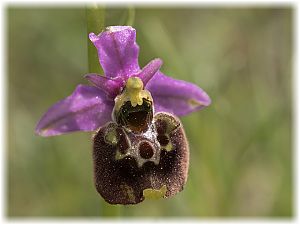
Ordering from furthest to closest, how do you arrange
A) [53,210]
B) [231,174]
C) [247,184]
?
[247,184], [53,210], [231,174]

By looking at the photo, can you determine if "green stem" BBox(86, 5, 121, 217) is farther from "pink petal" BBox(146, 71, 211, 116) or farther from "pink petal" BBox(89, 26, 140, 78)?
"pink petal" BBox(146, 71, 211, 116)

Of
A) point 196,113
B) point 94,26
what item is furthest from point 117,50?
point 196,113

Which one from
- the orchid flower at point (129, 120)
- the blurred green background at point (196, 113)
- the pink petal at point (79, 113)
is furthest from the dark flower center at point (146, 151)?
the blurred green background at point (196, 113)

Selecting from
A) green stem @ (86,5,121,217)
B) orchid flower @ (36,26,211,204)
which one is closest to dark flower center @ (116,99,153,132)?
orchid flower @ (36,26,211,204)

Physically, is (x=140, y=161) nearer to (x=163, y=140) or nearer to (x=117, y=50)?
(x=163, y=140)

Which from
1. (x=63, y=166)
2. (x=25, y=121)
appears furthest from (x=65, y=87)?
(x=63, y=166)

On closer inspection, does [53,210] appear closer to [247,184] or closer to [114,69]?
[247,184]
